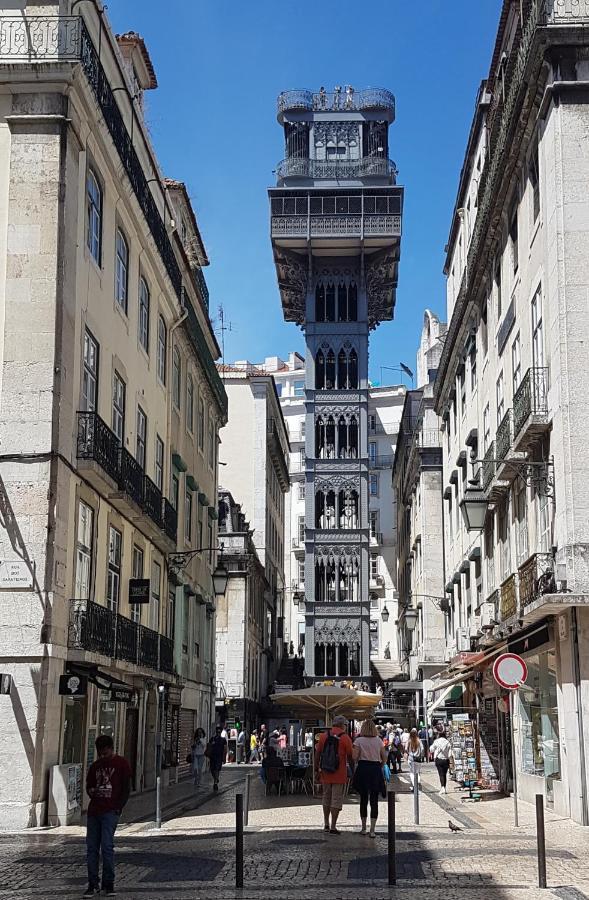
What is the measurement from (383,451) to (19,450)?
7892cm

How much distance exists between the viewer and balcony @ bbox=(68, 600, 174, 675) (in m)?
19.6

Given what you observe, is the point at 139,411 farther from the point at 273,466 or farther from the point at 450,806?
the point at 273,466

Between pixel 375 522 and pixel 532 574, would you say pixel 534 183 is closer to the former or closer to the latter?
pixel 532 574

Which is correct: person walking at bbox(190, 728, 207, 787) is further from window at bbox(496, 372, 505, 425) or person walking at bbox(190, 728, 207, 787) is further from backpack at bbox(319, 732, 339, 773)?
backpack at bbox(319, 732, 339, 773)

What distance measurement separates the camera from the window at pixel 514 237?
25.4m

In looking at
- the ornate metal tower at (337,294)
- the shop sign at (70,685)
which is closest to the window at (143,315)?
the shop sign at (70,685)

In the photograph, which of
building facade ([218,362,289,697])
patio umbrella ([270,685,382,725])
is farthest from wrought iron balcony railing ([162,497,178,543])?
building facade ([218,362,289,697])

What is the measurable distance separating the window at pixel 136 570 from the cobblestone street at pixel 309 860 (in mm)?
6639

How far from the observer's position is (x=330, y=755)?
16516mm

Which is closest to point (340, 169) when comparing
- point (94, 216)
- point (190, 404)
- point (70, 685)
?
point (190, 404)

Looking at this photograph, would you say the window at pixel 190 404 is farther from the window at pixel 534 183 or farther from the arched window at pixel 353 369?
the arched window at pixel 353 369

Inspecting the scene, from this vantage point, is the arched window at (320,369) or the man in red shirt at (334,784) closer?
the man in red shirt at (334,784)

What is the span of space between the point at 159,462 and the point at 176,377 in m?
4.06

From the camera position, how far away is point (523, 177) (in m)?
24.0
